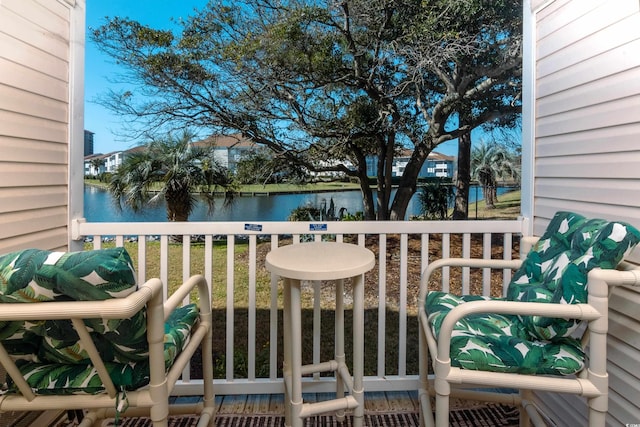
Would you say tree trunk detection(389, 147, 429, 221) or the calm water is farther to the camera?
tree trunk detection(389, 147, 429, 221)

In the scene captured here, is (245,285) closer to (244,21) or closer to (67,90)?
(67,90)

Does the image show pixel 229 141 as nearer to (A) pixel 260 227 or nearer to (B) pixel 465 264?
(A) pixel 260 227

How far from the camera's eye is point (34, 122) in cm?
163

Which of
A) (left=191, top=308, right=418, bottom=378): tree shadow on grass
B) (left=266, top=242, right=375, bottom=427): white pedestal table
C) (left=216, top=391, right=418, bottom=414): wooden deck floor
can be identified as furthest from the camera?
(left=191, top=308, right=418, bottom=378): tree shadow on grass

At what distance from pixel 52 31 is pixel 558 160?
8.55 ft

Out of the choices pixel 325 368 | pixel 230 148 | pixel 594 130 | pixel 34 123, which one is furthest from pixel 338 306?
pixel 34 123

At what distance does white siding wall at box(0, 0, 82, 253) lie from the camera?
147 cm

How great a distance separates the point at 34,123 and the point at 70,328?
1166 mm

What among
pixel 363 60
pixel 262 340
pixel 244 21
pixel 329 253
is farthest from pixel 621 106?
pixel 262 340

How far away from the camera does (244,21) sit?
252 centimetres

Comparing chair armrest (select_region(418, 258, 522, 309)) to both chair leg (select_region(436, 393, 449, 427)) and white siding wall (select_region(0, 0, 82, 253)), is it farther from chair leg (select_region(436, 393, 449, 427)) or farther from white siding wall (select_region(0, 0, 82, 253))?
white siding wall (select_region(0, 0, 82, 253))

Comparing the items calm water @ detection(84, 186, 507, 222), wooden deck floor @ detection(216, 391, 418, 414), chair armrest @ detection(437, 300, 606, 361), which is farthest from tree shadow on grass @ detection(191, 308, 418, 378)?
chair armrest @ detection(437, 300, 606, 361)

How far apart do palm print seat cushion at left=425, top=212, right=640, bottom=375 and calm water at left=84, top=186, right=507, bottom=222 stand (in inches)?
48.8

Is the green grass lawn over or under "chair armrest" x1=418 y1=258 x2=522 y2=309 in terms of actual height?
under
